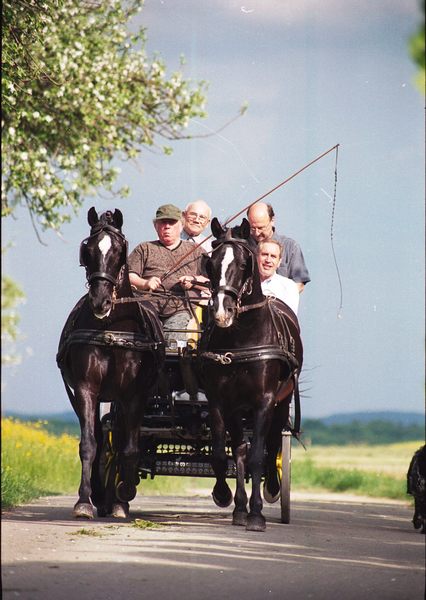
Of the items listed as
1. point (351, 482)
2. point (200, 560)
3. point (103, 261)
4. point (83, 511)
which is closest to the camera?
point (200, 560)

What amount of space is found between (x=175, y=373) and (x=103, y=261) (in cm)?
166

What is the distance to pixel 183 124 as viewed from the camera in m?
21.4

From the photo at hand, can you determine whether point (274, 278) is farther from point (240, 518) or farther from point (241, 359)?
point (240, 518)

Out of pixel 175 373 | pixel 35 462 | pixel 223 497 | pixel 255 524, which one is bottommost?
pixel 255 524

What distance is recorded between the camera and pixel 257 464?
10.9 meters

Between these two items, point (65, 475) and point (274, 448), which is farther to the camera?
point (65, 475)

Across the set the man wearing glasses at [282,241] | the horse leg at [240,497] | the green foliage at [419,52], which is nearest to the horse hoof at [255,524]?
the horse leg at [240,497]

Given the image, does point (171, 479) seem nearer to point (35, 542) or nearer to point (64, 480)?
point (64, 480)

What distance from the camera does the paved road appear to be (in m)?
6.52

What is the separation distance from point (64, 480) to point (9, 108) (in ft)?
16.3

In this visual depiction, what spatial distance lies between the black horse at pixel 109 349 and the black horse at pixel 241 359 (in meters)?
→ 0.52

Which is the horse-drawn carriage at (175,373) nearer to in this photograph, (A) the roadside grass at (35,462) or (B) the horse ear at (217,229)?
(B) the horse ear at (217,229)

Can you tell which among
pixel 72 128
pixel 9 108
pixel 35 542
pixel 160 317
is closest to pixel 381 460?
pixel 72 128

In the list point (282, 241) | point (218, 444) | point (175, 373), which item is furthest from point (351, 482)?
point (218, 444)
